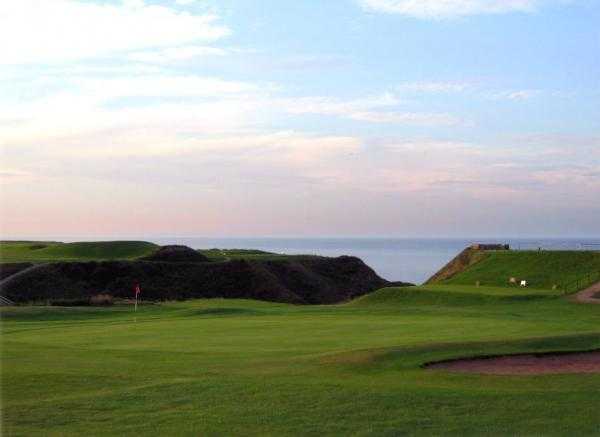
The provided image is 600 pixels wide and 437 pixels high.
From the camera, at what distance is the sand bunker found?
18.5 meters

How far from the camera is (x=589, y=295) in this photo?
44.4 metres

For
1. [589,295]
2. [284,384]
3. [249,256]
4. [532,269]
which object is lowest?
[284,384]

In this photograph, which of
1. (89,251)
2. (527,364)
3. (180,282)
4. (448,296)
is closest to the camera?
(527,364)

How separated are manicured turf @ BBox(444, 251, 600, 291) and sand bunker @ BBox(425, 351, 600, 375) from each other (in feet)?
98.8

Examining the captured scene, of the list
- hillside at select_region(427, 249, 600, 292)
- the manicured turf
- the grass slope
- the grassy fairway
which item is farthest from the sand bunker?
the grass slope

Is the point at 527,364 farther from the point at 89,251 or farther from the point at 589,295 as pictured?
the point at 89,251

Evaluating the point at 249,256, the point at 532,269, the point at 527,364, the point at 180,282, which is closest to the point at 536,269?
the point at 532,269

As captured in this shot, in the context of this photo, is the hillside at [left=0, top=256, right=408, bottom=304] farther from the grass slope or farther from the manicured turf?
the manicured turf

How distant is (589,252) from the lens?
186 ft

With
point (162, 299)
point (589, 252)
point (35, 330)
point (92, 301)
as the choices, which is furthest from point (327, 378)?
point (162, 299)

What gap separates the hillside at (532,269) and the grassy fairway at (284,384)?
23526 mm

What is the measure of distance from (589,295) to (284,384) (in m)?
33.0

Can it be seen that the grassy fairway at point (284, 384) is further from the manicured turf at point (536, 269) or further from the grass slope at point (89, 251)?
the grass slope at point (89, 251)

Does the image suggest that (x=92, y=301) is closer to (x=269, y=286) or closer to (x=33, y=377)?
(x=269, y=286)
